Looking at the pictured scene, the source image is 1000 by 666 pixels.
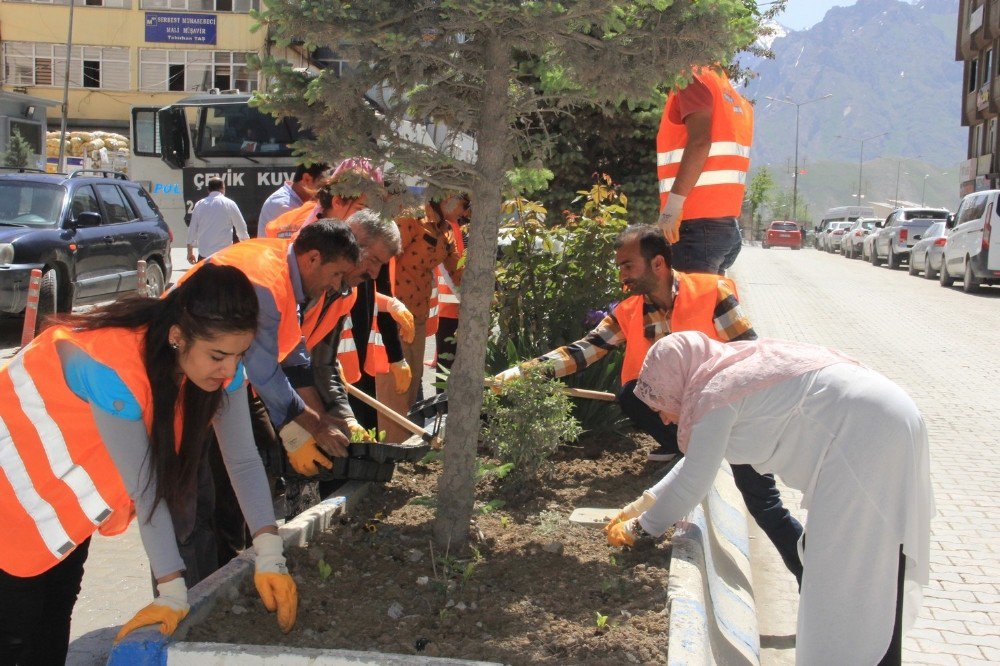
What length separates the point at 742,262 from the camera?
29.0 metres

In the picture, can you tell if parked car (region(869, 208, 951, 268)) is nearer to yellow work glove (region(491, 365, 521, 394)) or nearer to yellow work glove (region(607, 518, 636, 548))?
yellow work glove (region(491, 365, 521, 394))

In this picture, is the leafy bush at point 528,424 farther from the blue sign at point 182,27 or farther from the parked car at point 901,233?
the blue sign at point 182,27

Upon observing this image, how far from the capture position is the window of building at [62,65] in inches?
1649

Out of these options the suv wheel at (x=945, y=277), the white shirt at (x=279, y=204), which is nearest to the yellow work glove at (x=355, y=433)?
the white shirt at (x=279, y=204)

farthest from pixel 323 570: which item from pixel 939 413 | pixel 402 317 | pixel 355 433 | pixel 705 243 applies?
pixel 939 413

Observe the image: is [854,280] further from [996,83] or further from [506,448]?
[996,83]

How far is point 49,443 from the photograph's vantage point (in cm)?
240

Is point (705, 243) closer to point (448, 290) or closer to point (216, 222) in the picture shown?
point (448, 290)

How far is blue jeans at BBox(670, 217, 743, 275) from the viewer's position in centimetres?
519

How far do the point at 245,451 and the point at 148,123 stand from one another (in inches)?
577

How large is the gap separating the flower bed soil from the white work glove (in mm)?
1469

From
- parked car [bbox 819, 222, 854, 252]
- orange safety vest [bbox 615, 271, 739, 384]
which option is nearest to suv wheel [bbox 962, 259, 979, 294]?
orange safety vest [bbox 615, 271, 739, 384]

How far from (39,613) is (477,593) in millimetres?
1329

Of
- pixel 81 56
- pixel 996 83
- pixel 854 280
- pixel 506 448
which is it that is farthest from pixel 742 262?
pixel 81 56
